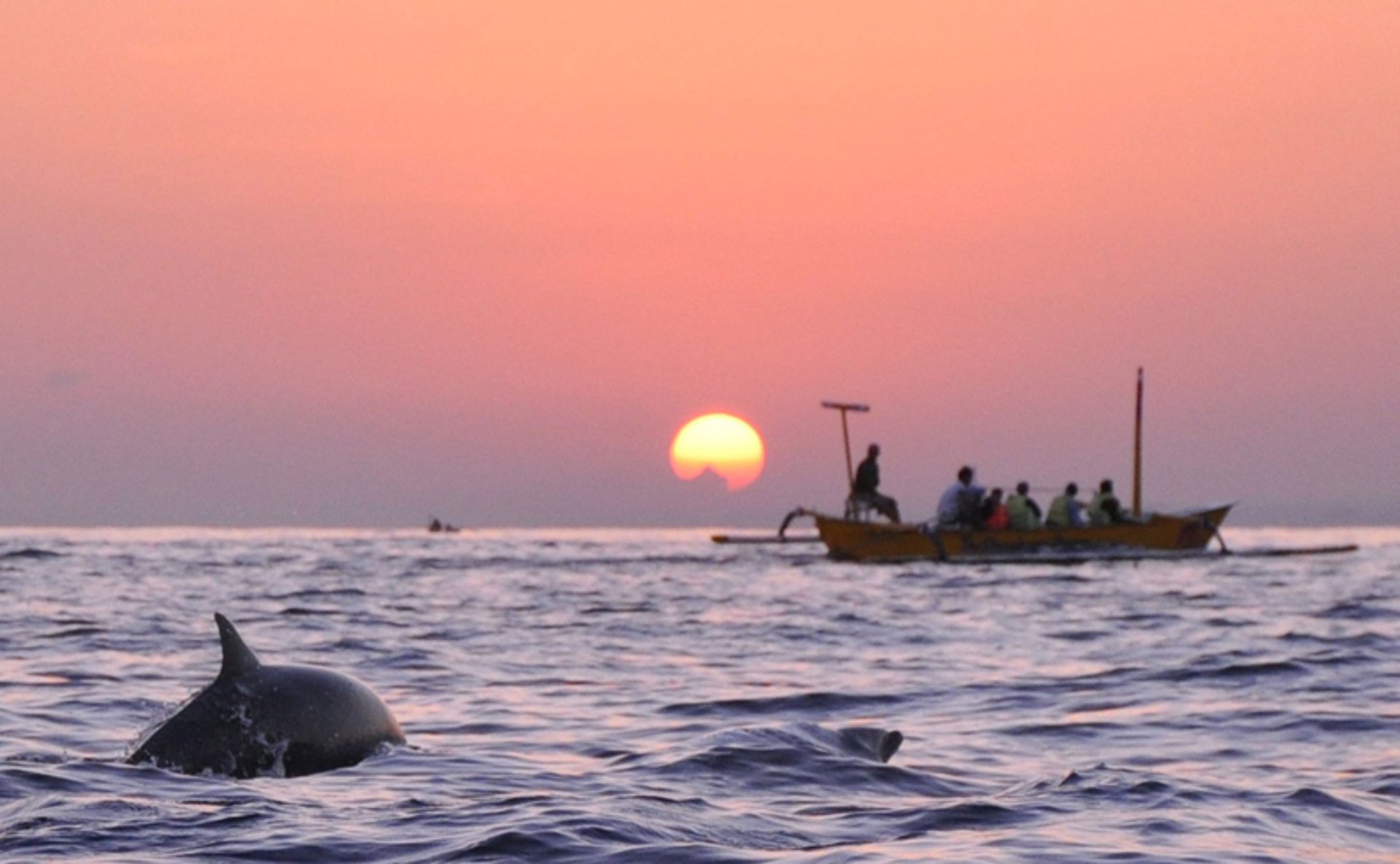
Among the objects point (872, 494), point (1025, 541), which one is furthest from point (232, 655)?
point (872, 494)

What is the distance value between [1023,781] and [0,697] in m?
8.75

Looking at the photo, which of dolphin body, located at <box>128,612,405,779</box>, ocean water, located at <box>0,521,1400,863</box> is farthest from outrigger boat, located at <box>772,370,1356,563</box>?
dolphin body, located at <box>128,612,405,779</box>

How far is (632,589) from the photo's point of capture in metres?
36.5

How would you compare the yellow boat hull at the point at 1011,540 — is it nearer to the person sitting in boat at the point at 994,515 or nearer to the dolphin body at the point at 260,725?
the person sitting in boat at the point at 994,515

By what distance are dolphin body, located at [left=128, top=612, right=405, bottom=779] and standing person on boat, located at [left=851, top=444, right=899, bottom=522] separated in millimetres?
42569

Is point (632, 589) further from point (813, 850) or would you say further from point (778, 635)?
point (813, 850)

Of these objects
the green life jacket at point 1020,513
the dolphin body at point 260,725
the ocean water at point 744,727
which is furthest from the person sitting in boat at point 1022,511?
the dolphin body at point 260,725

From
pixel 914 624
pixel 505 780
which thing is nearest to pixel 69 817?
pixel 505 780

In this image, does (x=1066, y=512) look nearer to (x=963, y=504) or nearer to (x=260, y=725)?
(x=963, y=504)

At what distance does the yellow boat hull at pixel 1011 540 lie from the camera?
155ft

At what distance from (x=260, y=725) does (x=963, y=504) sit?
39072 millimetres

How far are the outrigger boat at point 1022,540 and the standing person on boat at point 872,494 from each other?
0.21m

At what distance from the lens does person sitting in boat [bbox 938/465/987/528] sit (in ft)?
158

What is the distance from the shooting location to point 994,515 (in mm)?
48219
